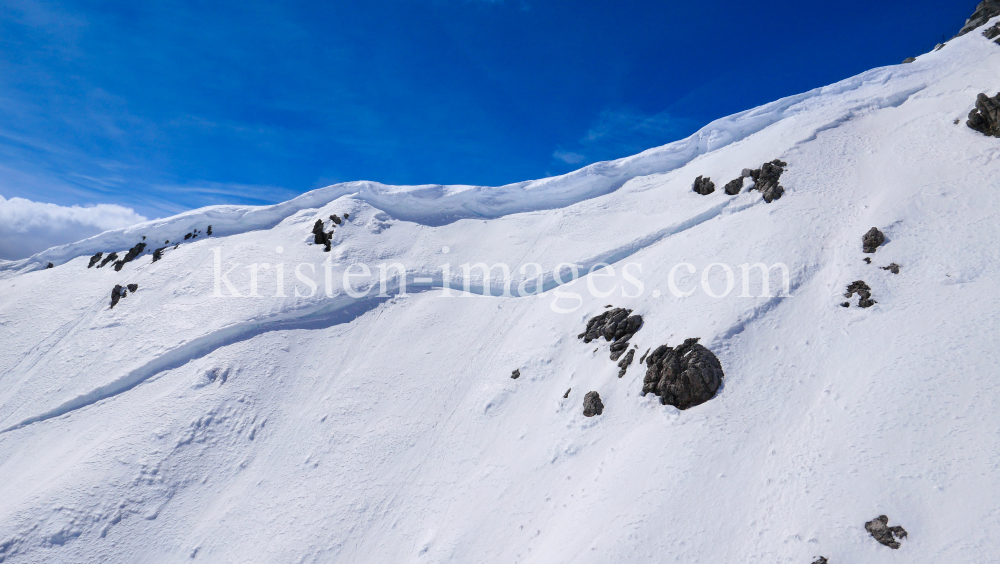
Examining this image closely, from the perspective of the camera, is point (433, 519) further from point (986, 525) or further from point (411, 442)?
point (986, 525)

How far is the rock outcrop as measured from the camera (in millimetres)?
13352

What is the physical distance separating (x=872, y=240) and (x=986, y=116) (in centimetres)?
971

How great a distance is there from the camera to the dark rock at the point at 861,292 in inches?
526

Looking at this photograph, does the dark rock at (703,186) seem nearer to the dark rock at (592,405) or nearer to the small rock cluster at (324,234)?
the dark rock at (592,405)

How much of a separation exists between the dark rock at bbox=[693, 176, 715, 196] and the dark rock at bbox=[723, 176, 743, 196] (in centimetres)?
125

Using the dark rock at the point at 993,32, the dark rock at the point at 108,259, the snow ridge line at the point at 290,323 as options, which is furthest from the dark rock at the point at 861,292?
the dark rock at the point at 108,259

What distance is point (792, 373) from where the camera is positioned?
12219mm

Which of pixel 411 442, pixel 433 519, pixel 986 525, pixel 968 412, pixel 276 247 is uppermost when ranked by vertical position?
pixel 276 247

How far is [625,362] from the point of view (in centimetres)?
1504

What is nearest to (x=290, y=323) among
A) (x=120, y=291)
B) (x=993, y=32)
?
(x=120, y=291)

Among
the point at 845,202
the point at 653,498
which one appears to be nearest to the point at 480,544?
the point at 653,498

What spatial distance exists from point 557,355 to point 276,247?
20591mm

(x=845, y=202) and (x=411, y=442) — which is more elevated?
(x=845, y=202)

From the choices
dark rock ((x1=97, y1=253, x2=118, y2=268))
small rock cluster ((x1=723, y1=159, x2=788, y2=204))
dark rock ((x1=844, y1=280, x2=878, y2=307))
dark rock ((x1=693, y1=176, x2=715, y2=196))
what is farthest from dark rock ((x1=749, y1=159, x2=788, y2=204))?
dark rock ((x1=97, y1=253, x2=118, y2=268))
